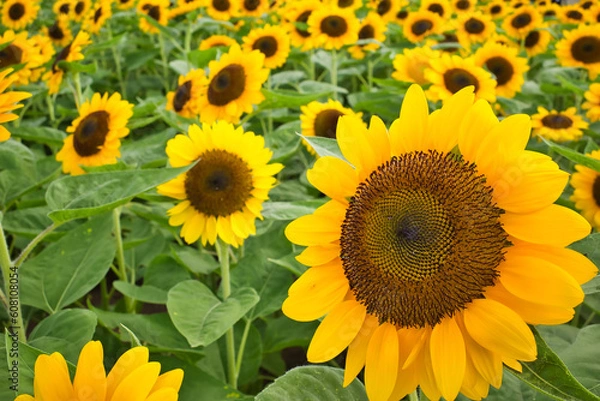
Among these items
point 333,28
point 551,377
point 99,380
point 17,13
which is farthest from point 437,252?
point 17,13

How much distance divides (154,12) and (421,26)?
124 cm

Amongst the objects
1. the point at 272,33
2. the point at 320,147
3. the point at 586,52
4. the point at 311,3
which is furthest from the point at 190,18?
the point at 320,147

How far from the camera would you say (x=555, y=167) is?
0.51m

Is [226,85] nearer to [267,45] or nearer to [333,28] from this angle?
[267,45]

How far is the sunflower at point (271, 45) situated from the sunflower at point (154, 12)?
81 centimetres

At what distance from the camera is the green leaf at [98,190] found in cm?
75

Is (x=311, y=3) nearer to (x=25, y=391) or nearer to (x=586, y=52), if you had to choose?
(x=586, y=52)

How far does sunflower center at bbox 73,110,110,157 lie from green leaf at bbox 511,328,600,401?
1.00m

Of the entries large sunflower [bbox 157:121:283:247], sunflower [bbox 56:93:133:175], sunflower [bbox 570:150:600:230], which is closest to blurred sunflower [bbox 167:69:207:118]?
sunflower [bbox 56:93:133:175]

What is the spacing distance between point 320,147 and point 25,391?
1.25 feet

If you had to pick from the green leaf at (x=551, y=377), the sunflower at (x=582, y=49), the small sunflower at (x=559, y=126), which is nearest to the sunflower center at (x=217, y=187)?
the green leaf at (x=551, y=377)

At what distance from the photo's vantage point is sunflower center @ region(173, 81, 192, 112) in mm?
1495

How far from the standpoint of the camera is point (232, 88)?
4.75 feet

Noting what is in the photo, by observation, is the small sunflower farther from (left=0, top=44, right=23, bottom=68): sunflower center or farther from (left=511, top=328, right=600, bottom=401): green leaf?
(left=0, top=44, right=23, bottom=68): sunflower center
